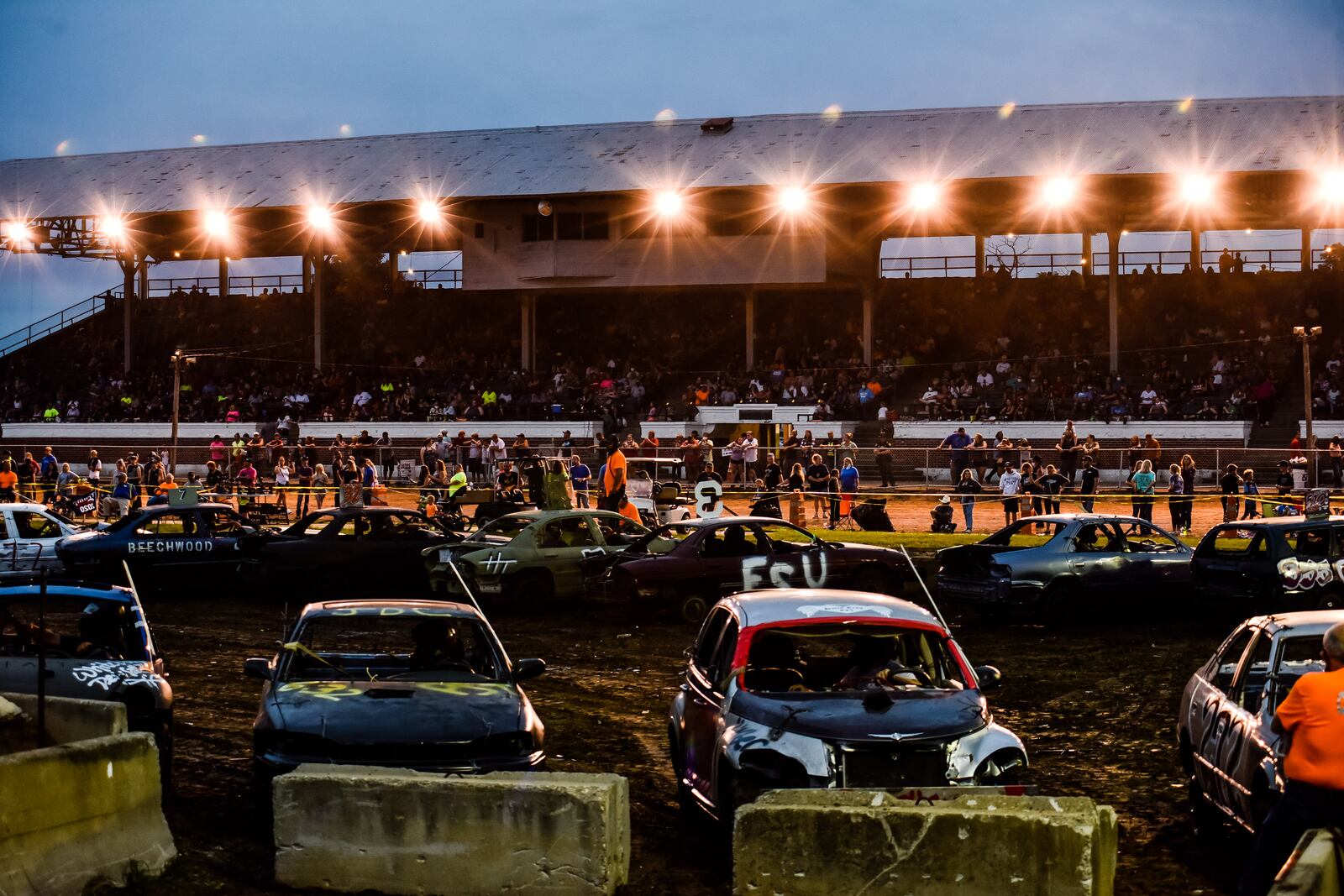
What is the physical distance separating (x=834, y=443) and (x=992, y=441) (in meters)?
3.97

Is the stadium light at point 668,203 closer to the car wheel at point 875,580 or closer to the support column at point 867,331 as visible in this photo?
the support column at point 867,331

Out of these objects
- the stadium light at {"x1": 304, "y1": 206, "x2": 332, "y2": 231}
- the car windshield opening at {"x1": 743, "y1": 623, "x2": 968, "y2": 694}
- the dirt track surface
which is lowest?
the dirt track surface

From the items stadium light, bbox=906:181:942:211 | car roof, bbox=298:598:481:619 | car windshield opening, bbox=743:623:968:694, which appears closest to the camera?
car windshield opening, bbox=743:623:968:694

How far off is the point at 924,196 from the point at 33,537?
27946mm

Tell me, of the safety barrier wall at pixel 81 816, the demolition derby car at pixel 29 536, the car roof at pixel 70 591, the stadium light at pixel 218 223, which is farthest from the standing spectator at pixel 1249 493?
the stadium light at pixel 218 223

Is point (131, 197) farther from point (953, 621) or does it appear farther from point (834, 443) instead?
point (953, 621)

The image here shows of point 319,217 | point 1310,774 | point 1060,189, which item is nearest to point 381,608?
point 1310,774

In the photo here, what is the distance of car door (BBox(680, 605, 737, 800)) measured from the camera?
8.69m

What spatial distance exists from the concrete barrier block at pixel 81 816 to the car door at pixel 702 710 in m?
2.76

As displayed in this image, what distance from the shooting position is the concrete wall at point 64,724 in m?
8.40

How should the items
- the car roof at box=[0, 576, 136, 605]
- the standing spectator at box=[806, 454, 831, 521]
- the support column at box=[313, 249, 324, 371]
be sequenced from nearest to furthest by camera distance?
the car roof at box=[0, 576, 136, 605] < the standing spectator at box=[806, 454, 831, 521] < the support column at box=[313, 249, 324, 371]

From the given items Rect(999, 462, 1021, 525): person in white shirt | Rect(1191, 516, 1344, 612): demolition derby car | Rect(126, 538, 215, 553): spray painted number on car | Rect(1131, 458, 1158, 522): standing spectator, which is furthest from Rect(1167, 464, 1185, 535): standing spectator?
Rect(126, 538, 215, 553): spray painted number on car

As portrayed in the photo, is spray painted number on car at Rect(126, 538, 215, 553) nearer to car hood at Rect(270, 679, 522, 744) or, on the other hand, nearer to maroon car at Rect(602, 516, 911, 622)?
maroon car at Rect(602, 516, 911, 622)

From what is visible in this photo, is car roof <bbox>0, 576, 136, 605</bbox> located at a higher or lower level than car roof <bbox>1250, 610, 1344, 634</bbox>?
higher
